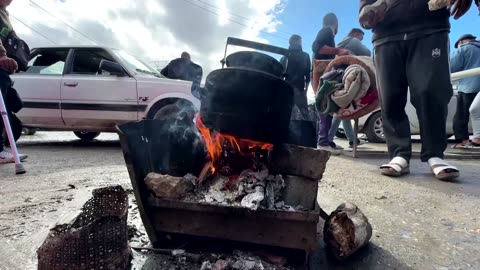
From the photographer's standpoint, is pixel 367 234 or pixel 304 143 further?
pixel 304 143

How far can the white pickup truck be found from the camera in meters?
5.40

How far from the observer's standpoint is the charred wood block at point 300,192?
1509 mm

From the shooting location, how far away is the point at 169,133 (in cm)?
191

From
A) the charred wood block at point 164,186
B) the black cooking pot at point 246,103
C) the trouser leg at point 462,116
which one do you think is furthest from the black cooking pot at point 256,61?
the trouser leg at point 462,116

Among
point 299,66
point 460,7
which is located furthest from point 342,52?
point 460,7

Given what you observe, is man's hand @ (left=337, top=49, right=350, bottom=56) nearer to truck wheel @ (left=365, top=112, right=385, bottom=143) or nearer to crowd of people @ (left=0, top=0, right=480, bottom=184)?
crowd of people @ (left=0, top=0, right=480, bottom=184)

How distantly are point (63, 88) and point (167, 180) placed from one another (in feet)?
16.1

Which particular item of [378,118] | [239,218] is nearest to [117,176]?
[239,218]

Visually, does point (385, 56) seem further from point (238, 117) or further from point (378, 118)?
point (378, 118)

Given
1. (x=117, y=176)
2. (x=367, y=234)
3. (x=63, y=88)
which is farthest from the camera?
(x=63, y=88)

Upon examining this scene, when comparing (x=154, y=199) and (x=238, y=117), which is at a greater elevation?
(x=238, y=117)

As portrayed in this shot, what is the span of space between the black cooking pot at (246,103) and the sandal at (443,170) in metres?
1.97

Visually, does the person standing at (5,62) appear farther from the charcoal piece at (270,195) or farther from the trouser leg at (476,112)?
the trouser leg at (476,112)

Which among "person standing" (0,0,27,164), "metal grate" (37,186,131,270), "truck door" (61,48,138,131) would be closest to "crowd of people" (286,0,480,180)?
"metal grate" (37,186,131,270)
